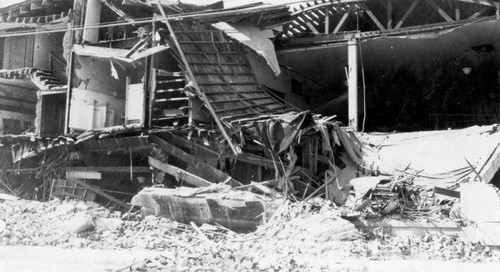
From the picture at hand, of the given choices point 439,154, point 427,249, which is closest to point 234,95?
point 439,154

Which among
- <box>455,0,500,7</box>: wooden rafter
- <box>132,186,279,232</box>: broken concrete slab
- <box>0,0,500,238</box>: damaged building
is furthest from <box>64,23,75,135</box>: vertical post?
<box>455,0,500,7</box>: wooden rafter

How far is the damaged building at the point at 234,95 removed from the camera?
45.1 ft

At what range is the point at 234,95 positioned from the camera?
50.7 ft

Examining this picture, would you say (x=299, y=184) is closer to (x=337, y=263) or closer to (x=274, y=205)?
(x=274, y=205)

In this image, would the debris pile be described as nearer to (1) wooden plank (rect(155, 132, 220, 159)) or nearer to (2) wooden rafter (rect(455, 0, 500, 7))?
(1) wooden plank (rect(155, 132, 220, 159))

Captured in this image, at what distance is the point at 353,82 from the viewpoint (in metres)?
15.6

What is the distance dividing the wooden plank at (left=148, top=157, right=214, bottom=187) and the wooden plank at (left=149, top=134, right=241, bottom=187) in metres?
0.18

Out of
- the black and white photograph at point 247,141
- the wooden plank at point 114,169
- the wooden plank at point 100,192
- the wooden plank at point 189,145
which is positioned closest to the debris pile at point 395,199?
the black and white photograph at point 247,141

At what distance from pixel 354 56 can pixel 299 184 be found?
4667mm

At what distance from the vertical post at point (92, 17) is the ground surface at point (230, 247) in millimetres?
6403

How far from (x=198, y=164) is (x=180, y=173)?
61 centimetres

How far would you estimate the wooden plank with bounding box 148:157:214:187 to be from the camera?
46.0 feet

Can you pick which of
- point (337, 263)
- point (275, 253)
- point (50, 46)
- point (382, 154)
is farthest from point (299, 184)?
point (50, 46)

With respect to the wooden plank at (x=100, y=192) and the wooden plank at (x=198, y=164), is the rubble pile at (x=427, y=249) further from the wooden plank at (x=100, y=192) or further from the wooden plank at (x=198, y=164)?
the wooden plank at (x=100, y=192)
